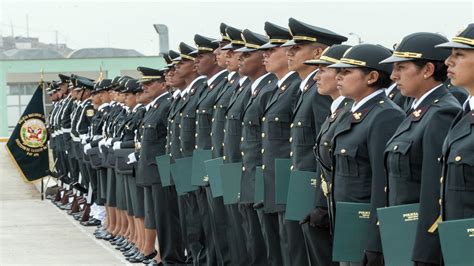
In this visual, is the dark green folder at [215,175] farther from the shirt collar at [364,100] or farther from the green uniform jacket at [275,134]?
the shirt collar at [364,100]

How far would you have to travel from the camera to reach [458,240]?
471cm

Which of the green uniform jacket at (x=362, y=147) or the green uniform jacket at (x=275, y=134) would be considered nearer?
the green uniform jacket at (x=362, y=147)

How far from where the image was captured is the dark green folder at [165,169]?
10.2 metres

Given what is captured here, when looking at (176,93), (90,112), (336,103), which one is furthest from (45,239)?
(336,103)

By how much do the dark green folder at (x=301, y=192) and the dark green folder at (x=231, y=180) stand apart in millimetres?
1400

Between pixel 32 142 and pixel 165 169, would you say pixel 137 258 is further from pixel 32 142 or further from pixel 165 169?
pixel 32 142

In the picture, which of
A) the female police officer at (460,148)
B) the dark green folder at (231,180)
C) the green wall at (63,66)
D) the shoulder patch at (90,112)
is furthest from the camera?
the green wall at (63,66)

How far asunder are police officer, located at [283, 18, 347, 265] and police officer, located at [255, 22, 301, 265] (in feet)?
0.44

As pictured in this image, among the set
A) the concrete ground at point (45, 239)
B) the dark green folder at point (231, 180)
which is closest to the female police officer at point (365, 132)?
the dark green folder at point (231, 180)

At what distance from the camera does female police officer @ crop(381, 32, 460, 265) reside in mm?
5102

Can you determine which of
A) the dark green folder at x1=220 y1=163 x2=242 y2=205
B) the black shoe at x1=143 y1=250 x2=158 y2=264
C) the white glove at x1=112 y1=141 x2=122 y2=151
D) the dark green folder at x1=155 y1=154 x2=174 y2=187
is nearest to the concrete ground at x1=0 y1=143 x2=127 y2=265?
the black shoe at x1=143 y1=250 x2=158 y2=264

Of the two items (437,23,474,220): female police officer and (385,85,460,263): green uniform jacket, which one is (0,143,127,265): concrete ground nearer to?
(385,85,460,263): green uniform jacket

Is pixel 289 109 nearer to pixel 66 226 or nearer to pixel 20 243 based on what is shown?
pixel 20 243

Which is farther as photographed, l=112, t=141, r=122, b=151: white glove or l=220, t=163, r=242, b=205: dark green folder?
l=112, t=141, r=122, b=151: white glove
